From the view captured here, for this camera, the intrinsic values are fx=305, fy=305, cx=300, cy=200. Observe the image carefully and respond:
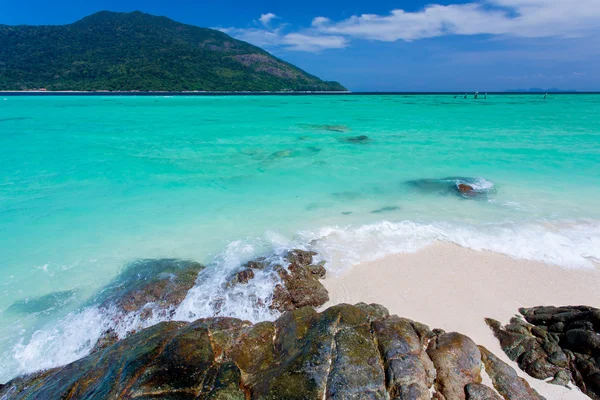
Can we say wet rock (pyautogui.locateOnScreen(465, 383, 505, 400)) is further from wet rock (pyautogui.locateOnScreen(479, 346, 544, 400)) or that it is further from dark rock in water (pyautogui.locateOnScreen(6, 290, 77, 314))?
dark rock in water (pyautogui.locateOnScreen(6, 290, 77, 314))

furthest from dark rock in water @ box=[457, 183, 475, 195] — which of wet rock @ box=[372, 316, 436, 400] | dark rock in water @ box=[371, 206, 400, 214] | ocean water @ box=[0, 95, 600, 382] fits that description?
wet rock @ box=[372, 316, 436, 400]

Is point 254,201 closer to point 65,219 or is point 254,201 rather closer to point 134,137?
point 65,219

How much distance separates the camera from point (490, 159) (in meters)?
20.5

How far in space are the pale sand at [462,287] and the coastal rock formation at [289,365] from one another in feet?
4.93

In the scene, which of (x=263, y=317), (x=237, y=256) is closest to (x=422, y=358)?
(x=263, y=317)

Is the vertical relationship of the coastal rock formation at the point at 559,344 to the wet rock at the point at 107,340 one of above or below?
above

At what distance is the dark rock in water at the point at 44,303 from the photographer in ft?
23.7

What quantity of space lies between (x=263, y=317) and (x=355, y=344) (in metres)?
2.76

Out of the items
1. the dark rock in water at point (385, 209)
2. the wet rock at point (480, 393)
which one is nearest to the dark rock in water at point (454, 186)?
the dark rock in water at point (385, 209)

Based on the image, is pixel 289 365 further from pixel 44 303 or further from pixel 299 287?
pixel 44 303

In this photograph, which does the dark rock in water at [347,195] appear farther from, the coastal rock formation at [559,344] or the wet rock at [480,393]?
the wet rock at [480,393]

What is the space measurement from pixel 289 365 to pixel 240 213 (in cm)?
837

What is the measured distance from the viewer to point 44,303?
24.3 feet

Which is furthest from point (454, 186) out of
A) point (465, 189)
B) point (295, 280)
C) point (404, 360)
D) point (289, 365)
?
point (289, 365)
